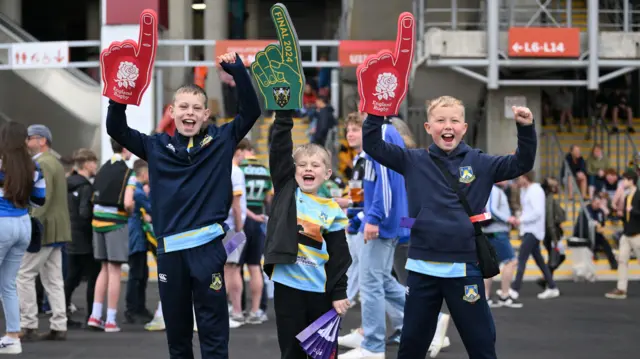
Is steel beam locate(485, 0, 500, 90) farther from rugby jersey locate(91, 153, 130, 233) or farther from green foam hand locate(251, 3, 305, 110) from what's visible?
green foam hand locate(251, 3, 305, 110)

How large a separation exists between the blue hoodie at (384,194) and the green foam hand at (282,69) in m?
2.28

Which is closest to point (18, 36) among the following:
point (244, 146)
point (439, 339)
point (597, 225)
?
point (597, 225)

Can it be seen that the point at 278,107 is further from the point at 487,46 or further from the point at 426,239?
the point at 487,46

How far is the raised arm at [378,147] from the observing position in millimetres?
5578

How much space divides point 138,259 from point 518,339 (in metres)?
3.92

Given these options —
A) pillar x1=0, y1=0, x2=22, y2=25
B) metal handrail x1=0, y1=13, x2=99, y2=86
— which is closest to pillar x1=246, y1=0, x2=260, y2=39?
pillar x1=0, y1=0, x2=22, y2=25

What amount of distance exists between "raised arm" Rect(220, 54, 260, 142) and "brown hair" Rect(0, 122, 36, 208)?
9.53ft

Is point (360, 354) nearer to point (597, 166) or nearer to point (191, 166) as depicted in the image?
point (191, 166)

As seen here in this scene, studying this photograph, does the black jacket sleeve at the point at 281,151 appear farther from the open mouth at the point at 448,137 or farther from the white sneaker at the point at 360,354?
the white sneaker at the point at 360,354

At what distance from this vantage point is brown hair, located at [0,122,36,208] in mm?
7926

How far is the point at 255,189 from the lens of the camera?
1063 centimetres

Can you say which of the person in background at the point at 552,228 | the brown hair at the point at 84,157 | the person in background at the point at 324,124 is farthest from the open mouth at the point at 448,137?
the person in background at the point at 324,124

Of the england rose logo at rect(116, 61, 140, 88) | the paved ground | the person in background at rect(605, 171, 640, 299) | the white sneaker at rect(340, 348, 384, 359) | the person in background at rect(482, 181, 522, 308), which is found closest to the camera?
the england rose logo at rect(116, 61, 140, 88)

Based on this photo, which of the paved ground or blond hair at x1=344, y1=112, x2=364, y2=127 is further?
the paved ground
